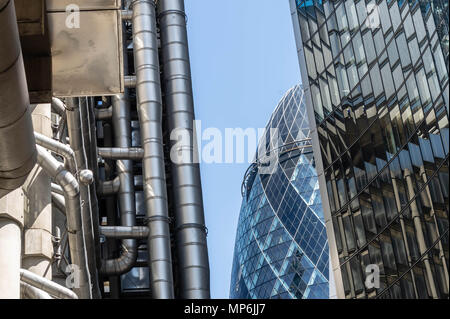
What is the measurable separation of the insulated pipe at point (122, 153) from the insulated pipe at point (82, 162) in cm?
886

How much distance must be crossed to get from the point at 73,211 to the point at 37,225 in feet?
6.50

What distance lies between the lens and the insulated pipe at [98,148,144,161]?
46562 millimetres

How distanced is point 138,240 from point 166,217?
378cm

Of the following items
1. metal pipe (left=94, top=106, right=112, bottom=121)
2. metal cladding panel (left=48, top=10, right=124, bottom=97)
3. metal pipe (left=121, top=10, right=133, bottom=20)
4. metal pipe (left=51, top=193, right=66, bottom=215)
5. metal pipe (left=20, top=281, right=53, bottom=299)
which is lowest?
metal pipe (left=20, top=281, right=53, bottom=299)

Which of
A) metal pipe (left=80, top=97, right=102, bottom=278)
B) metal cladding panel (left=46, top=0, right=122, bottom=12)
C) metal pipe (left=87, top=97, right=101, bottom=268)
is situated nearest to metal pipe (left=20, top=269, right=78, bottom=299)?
metal pipe (left=80, top=97, right=102, bottom=278)

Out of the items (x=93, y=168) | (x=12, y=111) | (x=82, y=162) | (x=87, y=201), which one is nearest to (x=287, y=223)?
(x=93, y=168)

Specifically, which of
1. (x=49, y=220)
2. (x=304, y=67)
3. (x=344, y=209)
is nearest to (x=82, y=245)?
(x=49, y=220)

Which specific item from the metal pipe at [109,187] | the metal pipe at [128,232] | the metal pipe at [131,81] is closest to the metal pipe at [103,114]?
the metal pipe at [131,81]

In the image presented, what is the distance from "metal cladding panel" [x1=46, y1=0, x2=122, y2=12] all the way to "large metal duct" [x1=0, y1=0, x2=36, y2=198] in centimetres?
248

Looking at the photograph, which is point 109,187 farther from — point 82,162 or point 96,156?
point 82,162

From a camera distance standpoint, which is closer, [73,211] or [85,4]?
[85,4]

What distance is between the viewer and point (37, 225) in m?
28.8

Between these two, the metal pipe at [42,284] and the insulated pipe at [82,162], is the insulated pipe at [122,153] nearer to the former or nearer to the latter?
the insulated pipe at [82,162]

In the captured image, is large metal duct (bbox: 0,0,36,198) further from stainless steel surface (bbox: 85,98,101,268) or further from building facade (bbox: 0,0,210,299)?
stainless steel surface (bbox: 85,98,101,268)
